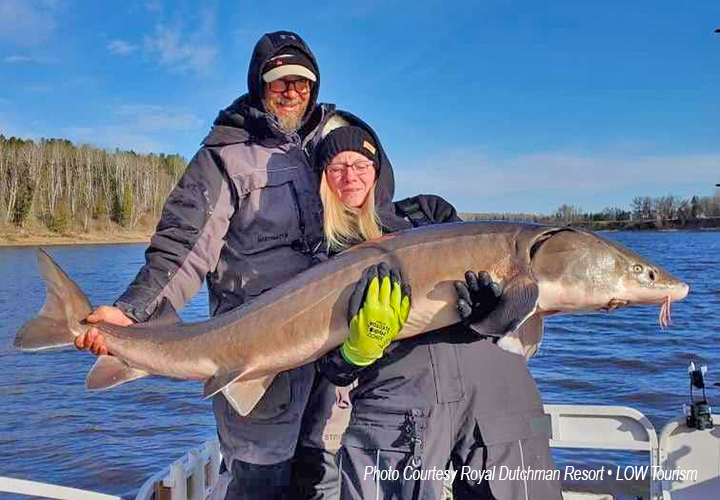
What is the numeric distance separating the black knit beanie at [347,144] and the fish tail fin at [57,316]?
1523mm

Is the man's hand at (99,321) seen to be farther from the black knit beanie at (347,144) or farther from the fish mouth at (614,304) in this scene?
the fish mouth at (614,304)

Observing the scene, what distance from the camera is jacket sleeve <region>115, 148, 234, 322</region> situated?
11.5ft

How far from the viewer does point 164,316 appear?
354 cm

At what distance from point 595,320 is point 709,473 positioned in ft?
54.0

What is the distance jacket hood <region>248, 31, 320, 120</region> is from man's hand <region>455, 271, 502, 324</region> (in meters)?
1.75

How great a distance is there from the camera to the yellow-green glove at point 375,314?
9.73 ft

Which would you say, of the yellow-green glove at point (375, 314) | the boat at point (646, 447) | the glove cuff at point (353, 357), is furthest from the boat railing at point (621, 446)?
the yellow-green glove at point (375, 314)

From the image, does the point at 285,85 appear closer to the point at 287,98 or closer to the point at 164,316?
the point at 287,98

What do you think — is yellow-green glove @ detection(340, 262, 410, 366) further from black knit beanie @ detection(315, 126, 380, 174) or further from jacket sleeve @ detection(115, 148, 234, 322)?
jacket sleeve @ detection(115, 148, 234, 322)

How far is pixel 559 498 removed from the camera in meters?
3.02

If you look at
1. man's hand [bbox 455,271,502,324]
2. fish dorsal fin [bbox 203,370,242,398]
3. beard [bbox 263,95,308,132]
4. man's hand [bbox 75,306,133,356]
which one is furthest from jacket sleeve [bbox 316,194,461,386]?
man's hand [bbox 75,306,133,356]

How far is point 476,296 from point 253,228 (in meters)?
1.45

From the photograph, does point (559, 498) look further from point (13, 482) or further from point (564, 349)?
point (564, 349)

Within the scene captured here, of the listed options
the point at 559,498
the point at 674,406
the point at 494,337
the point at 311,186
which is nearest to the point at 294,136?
the point at 311,186
